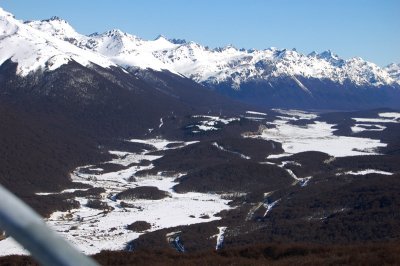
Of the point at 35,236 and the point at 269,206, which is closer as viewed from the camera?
the point at 35,236

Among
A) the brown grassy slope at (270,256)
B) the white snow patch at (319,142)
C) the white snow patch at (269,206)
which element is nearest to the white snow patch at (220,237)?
the white snow patch at (269,206)

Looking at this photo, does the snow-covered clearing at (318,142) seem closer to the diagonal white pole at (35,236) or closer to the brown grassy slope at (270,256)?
the brown grassy slope at (270,256)

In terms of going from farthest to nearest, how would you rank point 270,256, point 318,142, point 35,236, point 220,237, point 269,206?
point 318,142
point 269,206
point 220,237
point 270,256
point 35,236

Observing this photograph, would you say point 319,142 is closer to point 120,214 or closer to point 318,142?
point 318,142

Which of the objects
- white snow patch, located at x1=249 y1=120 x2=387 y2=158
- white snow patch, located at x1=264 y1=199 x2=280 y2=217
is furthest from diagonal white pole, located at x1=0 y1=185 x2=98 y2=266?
white snow patch, located at x1=249 y1=120 x2=387 y2=158

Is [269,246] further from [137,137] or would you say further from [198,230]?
[137,137]

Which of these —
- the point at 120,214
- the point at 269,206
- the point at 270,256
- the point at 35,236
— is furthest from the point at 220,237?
the point at 35,236

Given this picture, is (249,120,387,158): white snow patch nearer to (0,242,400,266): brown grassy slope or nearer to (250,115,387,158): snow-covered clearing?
(250,115,387,158): snow-covered clearing

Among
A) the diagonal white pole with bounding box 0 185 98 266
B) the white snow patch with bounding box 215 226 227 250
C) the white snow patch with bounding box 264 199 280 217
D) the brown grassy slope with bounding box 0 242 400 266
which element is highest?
the diagonal white pole with bounding box 0 185 98 266

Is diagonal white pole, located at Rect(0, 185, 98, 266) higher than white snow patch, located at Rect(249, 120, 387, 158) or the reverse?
higher
